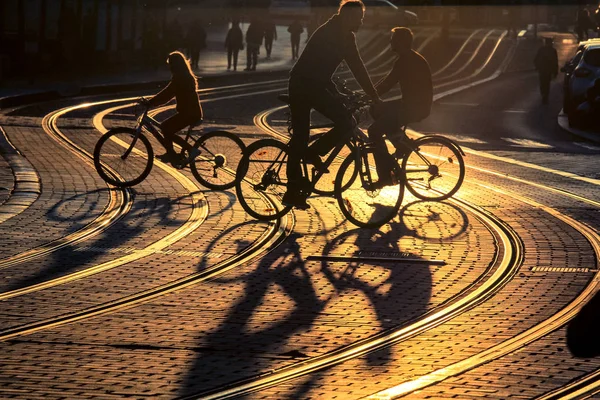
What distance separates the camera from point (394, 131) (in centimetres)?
1334

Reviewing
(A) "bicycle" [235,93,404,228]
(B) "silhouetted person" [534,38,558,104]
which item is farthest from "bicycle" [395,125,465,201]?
(B) "silhouetted person" [534,38,558,104]

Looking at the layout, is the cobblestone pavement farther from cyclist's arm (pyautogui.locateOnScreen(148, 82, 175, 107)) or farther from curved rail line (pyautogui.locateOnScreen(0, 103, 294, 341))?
cyclist's arm (pyautogui.locateOnScreen(148, 82, 175, 107))

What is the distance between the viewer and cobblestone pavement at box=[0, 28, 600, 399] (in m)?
6.58

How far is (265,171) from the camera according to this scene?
12.2 m

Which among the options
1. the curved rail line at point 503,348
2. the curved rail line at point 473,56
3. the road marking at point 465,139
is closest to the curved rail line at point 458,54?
the curved rail line at point 473,56

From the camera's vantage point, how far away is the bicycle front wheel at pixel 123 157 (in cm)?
1433

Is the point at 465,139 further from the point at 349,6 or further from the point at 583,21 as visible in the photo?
the point at 583,21

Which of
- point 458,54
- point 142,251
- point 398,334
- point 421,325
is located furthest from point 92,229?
point 458,54

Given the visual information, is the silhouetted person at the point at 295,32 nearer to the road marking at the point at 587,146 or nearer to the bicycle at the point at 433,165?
the road marking at the point at 587,146

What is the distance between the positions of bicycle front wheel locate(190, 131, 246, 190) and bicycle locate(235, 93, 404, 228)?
1.67 meters

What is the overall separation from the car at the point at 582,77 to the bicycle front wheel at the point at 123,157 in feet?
46.8

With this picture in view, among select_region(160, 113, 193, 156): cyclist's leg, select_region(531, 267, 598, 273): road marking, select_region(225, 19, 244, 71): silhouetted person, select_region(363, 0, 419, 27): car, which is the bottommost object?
select_region(363, 0, 419, 27): car

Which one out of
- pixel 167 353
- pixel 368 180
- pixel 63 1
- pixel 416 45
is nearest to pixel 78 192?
pixel 368 180

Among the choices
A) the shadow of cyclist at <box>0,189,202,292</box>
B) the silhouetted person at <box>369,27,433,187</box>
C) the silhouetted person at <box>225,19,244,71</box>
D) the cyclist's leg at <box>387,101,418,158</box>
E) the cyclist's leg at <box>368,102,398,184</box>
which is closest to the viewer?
the shadow of cyclist at <box>0,189,202,292</box>
